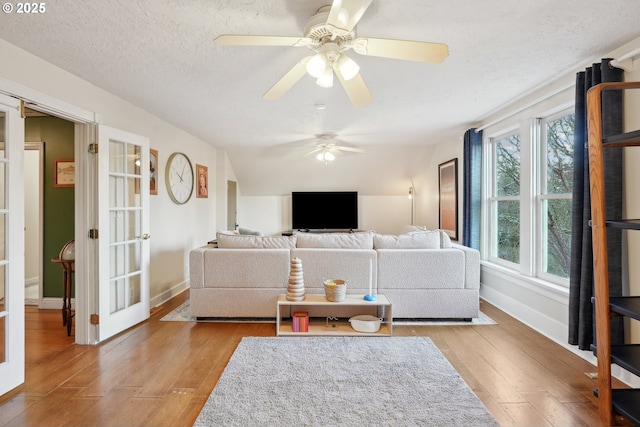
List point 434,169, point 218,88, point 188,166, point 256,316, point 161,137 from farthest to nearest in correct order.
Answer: point 434,169 → point 188,166 → point 161,137 → point 256,316 → point 218,88

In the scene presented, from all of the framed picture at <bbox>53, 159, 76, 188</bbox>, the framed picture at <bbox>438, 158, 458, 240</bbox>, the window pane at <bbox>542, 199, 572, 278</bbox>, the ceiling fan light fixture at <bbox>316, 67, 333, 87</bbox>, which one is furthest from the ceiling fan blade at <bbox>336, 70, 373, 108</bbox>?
the framed picture at <bbox>53, 159, 76, 188</bbox>

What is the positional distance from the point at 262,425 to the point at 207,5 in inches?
86.7

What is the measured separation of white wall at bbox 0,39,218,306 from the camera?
90.7 inches

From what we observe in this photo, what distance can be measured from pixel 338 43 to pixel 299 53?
643 millimetres

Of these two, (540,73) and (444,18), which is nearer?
(444,18)

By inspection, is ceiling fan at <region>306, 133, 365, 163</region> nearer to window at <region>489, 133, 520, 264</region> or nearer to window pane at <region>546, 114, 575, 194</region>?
window at <region>489, 133, 520, 264</region>

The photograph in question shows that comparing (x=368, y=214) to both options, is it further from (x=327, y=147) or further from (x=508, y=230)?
(x=508, y=230)

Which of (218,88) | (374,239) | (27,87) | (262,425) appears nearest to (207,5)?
(218,88)

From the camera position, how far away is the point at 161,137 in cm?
406

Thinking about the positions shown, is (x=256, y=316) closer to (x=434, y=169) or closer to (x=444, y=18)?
(x=444, y=18)

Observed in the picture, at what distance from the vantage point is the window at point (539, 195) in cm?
298

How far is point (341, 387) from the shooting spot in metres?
2.13

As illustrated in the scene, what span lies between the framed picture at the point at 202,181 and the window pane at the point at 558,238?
4.46 m

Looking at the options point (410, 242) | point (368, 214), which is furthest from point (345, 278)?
point (368, 214)
